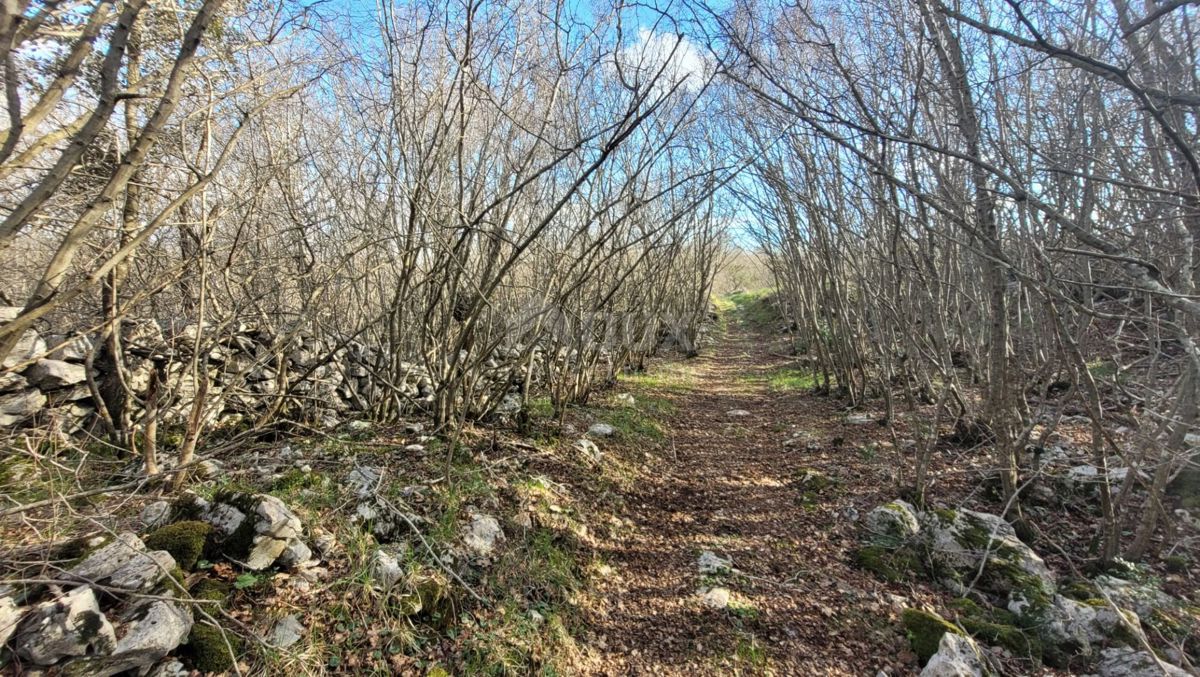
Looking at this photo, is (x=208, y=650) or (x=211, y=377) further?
(x=211, y=377)

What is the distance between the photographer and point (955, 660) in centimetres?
233

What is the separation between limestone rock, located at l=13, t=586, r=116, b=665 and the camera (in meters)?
1.71

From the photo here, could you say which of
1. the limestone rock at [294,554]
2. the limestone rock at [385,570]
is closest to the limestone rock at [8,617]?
the limestone rock at [294,554]

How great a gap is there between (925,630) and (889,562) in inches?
30.2

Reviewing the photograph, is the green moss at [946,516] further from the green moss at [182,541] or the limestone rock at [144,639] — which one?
the green moss at [182,541]

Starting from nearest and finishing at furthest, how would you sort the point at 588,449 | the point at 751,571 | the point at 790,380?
the point at 751,571 → the point at 588,449 → the point at 790,380

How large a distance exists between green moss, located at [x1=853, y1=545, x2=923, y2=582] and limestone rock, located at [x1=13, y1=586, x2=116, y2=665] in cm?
394

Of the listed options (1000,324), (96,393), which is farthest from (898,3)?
(96,393)

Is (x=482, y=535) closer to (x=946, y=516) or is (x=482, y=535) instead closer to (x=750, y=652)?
(x=750, y=652)

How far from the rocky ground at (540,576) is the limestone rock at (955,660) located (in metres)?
0.01

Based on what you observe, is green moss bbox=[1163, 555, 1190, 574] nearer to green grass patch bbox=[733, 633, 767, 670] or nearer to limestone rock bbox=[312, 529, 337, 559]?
green grass patch bbox=[733, 633, 767, 670]

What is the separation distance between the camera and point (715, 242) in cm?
1495

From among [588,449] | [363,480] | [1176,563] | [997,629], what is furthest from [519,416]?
[1176,563]

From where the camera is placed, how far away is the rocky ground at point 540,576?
2.06 metres
